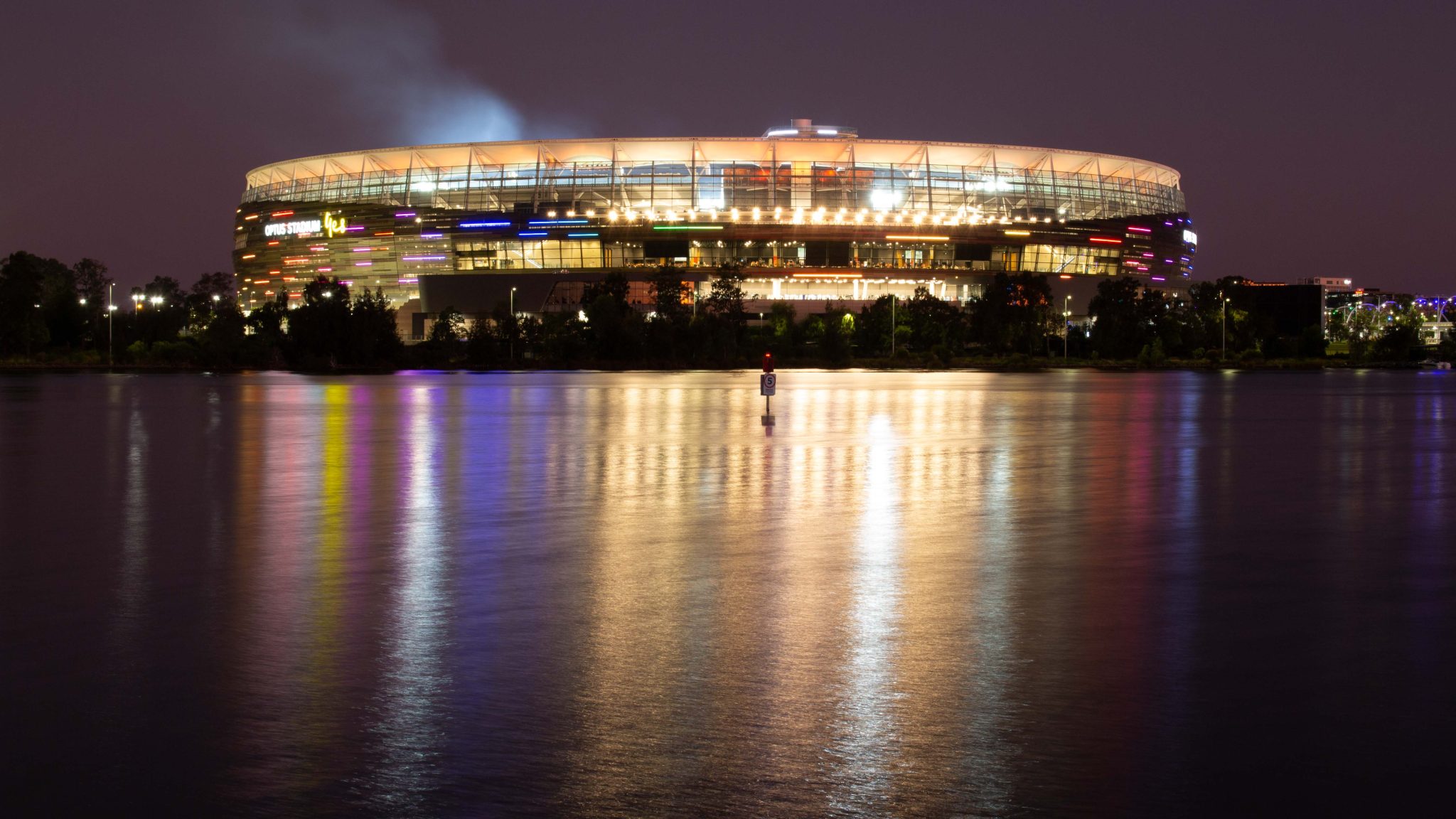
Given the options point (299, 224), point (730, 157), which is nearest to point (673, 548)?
point (730, 157)

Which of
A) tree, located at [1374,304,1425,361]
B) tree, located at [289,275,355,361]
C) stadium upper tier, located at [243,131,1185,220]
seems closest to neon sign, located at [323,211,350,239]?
stadium upper tier, located at [243,131,1185,220]

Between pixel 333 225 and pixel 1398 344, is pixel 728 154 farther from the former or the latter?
pixel 1398 344

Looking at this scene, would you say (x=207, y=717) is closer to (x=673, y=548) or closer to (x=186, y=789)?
(x=186, y=789)

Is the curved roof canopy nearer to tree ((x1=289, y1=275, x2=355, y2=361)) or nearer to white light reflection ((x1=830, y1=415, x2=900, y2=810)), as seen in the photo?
tree ((x1=289, y1=275, x2=355, y2=361))

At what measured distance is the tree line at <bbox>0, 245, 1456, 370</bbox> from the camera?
87000 millimetres

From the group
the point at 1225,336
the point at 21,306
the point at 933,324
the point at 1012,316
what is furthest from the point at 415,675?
the point at 1225,336

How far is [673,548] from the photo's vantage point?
11.2 m

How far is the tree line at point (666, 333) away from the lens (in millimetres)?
87000

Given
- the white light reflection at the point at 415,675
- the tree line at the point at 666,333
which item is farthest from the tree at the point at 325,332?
the white light reflection at the point at 415,675

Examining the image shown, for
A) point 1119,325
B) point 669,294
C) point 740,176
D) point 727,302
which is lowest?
point 1119,325

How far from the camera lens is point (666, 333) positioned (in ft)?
295

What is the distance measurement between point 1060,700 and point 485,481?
11553mm

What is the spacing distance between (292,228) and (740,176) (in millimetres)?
49927

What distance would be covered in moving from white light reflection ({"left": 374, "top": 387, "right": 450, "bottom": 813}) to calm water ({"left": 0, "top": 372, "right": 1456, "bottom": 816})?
0.12 feet
